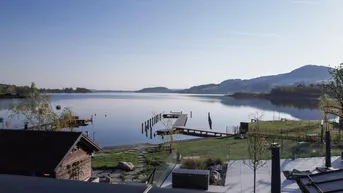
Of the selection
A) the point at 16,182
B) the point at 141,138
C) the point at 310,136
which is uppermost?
the point at 16,182

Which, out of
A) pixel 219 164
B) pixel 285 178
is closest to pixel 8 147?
pixel 219 164

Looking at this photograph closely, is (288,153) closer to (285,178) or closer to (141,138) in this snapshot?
(285,178)

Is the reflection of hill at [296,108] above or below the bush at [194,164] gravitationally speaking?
below

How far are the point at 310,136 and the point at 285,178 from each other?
17.2 m

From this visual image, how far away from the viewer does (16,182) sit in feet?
5.89

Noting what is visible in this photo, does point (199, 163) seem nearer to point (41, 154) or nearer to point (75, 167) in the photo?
point (75, 167)

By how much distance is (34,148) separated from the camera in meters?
16.2

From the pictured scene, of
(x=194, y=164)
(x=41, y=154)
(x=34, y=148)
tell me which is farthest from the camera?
→ (x=194, y=164)

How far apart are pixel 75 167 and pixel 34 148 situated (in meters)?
2.57

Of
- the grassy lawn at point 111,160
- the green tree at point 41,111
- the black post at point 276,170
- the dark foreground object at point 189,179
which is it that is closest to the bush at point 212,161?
the dark foreground object at point 189,179

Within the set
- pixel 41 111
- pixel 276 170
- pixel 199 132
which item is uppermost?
pixel 276 170

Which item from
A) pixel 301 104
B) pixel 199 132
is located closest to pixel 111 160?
pixel 199 132

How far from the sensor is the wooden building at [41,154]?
15.4 m

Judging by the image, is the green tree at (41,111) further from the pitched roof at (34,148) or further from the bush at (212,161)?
the bush at (212,161)
